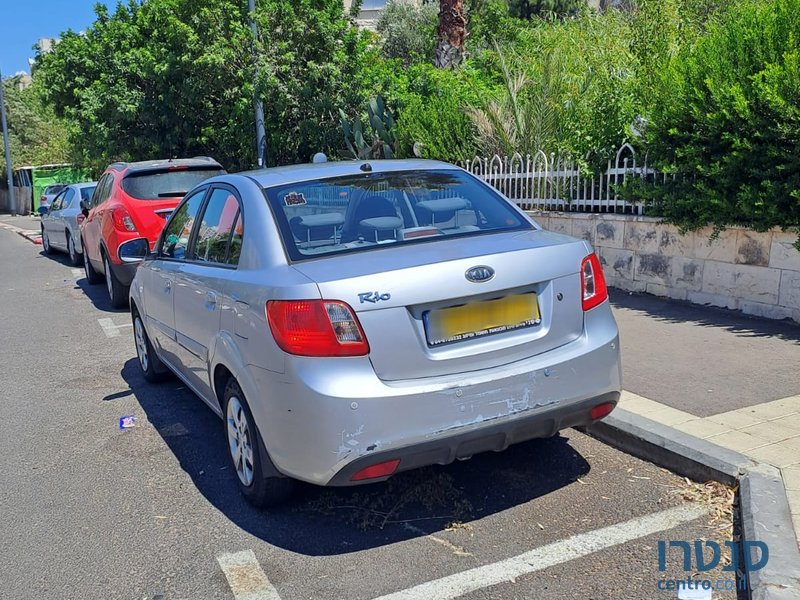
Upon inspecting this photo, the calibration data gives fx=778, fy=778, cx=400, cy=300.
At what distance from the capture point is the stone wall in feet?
22.7

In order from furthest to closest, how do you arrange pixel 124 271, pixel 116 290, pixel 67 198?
pixel 67 198
pixel 116 290
pixel 124 271

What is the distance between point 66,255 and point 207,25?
5880mm

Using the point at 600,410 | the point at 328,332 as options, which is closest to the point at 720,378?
the point at 600,410

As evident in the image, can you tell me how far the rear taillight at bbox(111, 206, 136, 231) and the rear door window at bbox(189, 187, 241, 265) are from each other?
4.92 meters

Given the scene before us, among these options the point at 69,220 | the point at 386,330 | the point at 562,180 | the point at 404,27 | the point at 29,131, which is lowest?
the point at 69,220

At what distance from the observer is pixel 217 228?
15.3 feet

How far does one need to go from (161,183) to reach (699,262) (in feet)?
21.0

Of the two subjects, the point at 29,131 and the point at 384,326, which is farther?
the point at 29,131

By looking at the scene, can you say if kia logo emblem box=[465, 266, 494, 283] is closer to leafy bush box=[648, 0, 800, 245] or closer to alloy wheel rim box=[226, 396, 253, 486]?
alloy wheel rim box=[226, 396, 253, 486]

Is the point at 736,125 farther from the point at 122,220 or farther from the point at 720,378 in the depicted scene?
the point at 122,220

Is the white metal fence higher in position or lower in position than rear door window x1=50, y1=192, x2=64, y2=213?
higher

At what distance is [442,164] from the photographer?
4.95m

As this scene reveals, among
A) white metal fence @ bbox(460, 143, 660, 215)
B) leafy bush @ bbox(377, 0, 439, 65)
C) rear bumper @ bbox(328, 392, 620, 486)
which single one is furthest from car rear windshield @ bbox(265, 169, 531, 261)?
leafy bush @ bbox(377, 0, 439, 65)

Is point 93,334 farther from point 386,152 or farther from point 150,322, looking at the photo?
point 386,152
